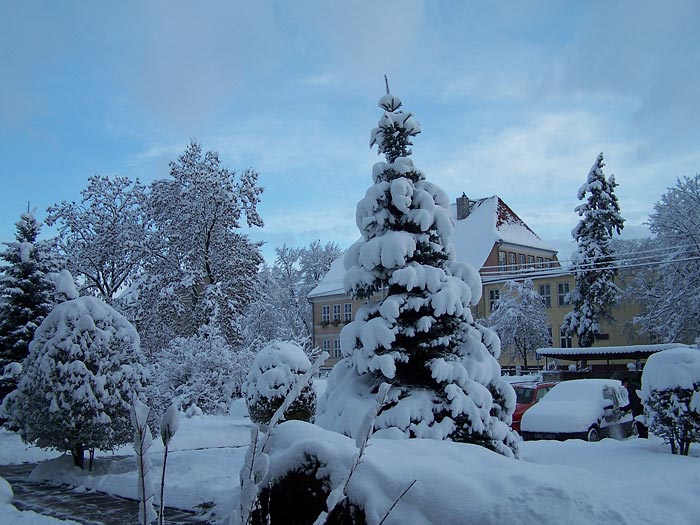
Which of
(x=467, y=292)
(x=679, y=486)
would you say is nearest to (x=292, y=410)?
(x=467, y=292)

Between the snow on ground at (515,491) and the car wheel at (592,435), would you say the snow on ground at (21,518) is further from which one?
the car wheel at (592,435)

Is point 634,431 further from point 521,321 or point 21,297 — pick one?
point 521,321

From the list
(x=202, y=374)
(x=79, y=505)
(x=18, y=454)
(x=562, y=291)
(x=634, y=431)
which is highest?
(x=562, y=291)

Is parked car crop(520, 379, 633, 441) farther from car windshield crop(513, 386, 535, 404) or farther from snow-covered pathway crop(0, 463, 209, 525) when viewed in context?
snow-covered pathway crop(0, 463, 209, 525)

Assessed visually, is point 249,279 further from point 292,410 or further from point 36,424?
point 36,424

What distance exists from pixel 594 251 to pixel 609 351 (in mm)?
8793

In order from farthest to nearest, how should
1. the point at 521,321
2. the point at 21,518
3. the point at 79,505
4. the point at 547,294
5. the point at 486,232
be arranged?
the point at 486,232 < the point at 547,294 < the point at 521,321 < the point at 79,505 < the point at 21,518

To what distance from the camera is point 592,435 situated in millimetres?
15148

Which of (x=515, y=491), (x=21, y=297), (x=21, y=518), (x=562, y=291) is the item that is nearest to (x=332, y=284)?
(x=562, y=291)

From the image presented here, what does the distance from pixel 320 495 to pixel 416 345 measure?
5.02 m

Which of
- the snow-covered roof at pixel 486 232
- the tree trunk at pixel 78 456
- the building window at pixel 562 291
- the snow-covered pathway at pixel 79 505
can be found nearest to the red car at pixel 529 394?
the tree trunk at pixel 78 456

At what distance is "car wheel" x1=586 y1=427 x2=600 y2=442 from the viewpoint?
49.3 ft

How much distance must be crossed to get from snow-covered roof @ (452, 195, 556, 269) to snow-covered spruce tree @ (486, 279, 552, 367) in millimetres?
5509

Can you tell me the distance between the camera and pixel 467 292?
31.0 ft
